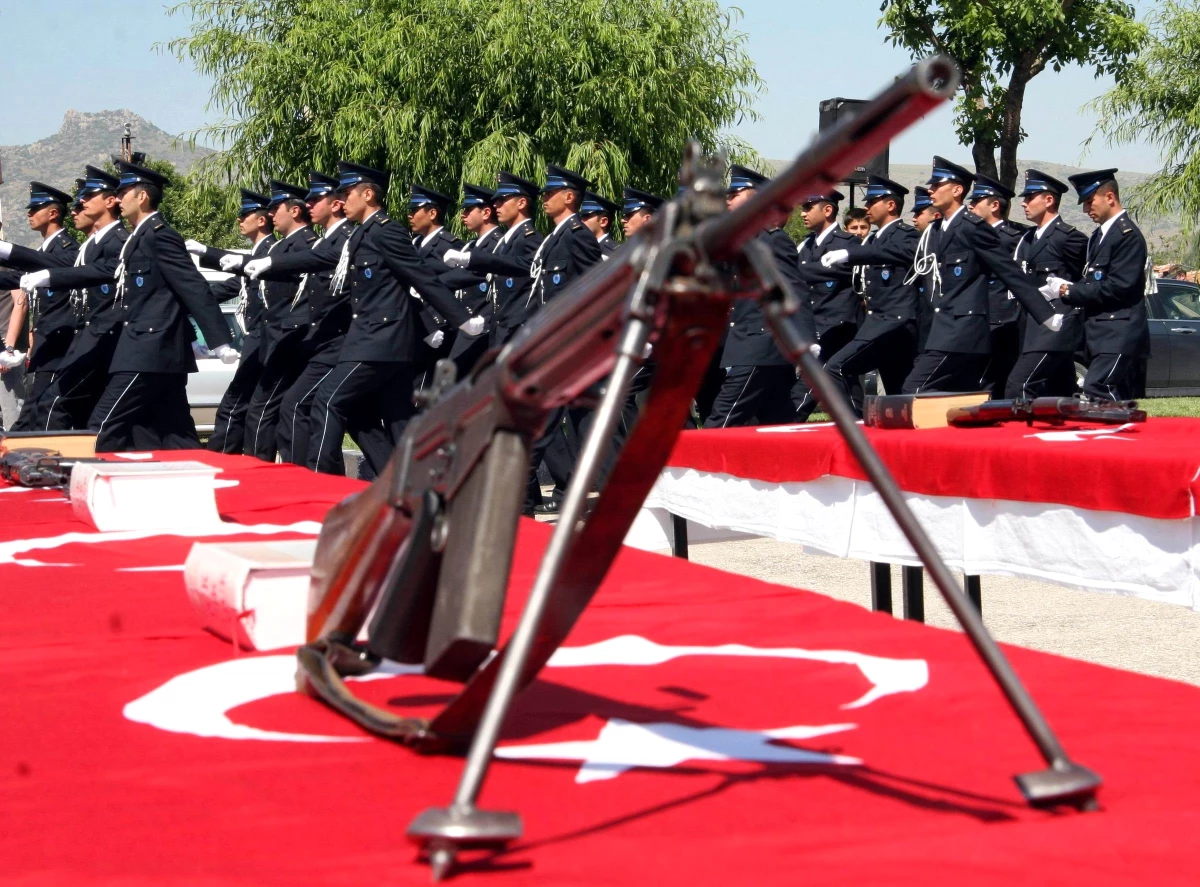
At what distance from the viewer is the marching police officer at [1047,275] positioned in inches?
376

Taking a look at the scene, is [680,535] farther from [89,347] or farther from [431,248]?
[431,248]

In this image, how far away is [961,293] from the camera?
32.0 ft

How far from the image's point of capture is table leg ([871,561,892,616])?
581cm

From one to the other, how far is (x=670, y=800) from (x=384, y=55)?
64.1ft

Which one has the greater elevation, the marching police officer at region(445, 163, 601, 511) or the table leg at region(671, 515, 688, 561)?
the marching police officer at region(445, 163, 601, 511)

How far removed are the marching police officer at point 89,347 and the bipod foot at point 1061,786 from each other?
303 inches

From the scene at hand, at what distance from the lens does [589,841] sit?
1.56 meters

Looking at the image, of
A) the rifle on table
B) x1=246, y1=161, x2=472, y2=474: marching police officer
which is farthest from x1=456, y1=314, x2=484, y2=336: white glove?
the rifle on table

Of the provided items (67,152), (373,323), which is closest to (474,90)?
(373,323)

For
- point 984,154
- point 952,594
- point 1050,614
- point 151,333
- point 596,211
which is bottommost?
point 1050,614

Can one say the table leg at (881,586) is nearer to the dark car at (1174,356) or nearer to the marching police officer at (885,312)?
the marching police officer at (885,312)

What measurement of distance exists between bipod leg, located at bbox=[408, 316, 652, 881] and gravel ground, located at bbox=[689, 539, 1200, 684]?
387cm

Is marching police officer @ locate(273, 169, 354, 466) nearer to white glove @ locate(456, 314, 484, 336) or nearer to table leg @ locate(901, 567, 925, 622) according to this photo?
white glove @ locate(456, 314, 484, 336)

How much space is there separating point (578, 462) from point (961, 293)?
859 centimetres
